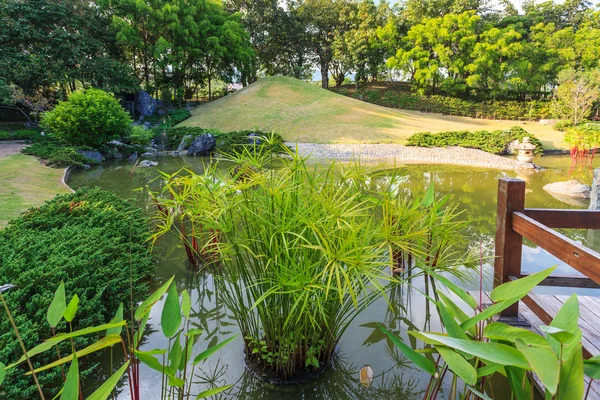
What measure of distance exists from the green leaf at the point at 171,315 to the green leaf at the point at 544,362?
0.96 metres

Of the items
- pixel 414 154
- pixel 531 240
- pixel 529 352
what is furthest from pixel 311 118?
pixel 529 352

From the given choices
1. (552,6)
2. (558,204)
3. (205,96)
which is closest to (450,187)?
(558,204)

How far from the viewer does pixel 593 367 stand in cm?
82

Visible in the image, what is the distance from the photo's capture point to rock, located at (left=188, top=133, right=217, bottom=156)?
46.0 feet

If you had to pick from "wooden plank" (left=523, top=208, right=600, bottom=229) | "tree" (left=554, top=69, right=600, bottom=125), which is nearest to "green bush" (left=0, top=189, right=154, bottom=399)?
"wooden plank" (left=523, top=208, right=600, bottom=229)

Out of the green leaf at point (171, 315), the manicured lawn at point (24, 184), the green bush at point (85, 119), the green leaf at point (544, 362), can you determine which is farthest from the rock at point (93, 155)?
the green leaf at point (544, 362)

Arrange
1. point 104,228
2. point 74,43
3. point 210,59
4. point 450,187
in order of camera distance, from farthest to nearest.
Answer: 1. point 210,59
2. point 74,43
3. point 450,187
4. point 104,228

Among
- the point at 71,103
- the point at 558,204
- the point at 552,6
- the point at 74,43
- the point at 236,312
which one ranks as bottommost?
the point at 558,204

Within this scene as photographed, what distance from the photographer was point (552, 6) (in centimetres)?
2638

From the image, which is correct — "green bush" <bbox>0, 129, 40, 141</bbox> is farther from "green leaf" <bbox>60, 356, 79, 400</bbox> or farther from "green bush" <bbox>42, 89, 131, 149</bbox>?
"green leaf" <bbox>60, 356, 79, 400</bbox>

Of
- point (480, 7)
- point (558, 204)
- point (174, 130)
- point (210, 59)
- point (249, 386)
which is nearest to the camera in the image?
point (249, 386)

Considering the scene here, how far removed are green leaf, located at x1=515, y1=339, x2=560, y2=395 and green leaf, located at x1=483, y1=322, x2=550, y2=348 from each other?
1.2 inches

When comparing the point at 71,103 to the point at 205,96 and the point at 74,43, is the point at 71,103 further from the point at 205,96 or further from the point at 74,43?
the point at 205,96

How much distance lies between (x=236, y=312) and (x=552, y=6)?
34.2 metres
